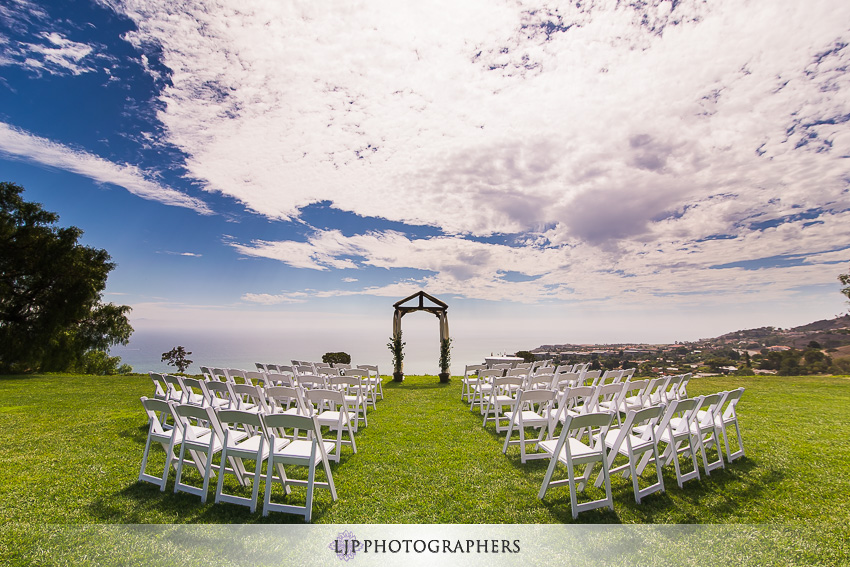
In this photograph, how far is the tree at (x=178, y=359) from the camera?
49.8 feet

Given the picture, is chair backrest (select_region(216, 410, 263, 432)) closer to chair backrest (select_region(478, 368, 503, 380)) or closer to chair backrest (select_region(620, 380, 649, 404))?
chair backrest (select_region(620, 380, 649, 404))

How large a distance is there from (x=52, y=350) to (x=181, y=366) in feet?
23.7

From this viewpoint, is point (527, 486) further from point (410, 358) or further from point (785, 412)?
point (410, 358)

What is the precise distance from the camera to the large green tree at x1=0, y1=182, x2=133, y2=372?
15.5 m

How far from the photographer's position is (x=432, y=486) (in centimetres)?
379

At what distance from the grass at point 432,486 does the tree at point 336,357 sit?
7343mm

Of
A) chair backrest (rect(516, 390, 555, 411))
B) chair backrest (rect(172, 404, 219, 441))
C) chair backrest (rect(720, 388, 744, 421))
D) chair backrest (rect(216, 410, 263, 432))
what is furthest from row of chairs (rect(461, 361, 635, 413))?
chair backrest (rect(172, 404, 219, 441))

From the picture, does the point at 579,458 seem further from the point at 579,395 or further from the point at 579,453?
the point at 579,395

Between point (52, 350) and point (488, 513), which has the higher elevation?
point (52, 350)

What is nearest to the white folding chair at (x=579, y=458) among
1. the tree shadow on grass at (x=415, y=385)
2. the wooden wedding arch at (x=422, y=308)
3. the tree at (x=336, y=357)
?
the tree shadow on grass at (x=415, y=385)

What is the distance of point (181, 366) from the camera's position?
50.8ft

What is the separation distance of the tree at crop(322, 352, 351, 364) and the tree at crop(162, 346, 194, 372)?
5975 mm

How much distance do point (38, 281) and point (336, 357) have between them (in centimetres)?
1384

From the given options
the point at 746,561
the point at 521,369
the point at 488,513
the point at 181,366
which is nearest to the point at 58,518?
the point at 488,513
